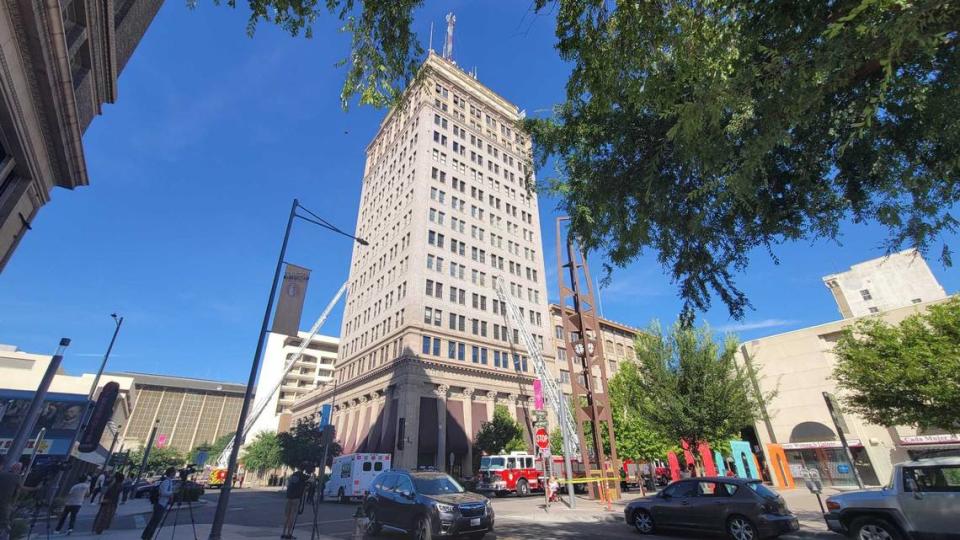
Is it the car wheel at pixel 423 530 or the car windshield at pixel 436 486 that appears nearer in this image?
the car wheel at pixel 423 530

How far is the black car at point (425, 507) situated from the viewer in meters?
9.85

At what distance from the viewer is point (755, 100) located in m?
5.58

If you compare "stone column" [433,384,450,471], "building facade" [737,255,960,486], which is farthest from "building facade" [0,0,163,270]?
"stone column" [433,384,450,471]

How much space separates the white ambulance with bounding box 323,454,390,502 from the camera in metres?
26.5

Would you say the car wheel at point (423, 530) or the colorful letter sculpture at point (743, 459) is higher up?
the colorful letter sculpture at point (743, 459)

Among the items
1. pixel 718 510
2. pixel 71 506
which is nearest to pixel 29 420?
pixel 71 506

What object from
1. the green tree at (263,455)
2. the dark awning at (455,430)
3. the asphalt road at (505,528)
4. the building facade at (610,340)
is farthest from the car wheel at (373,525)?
the green tree at (263,455)

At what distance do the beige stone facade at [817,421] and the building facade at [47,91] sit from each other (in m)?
36.5

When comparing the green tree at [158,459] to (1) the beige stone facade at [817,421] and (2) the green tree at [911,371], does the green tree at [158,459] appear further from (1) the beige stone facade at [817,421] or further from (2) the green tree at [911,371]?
(2) the green tree at [911,371]

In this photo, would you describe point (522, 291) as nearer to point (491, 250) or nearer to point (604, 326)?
point (491, 250)

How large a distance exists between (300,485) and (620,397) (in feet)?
99.2

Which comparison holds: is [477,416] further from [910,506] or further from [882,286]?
[882,286]

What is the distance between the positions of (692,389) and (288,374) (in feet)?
285

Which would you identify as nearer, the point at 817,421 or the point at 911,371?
the point at 911,371
